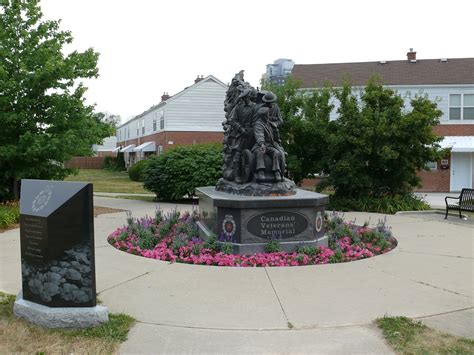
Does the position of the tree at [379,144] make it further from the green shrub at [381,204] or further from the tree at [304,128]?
the tree at [304,128]

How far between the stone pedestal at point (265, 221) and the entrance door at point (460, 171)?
18816mm

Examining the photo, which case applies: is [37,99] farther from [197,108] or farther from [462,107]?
[462,107]

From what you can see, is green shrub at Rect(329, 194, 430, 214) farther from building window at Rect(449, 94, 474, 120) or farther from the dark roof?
building window at Rect(449, 94, 474, 120)

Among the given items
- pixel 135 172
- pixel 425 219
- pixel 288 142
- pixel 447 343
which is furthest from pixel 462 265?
pixel 135 172

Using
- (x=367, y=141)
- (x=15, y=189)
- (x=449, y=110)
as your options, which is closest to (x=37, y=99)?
(x=15, y=189)

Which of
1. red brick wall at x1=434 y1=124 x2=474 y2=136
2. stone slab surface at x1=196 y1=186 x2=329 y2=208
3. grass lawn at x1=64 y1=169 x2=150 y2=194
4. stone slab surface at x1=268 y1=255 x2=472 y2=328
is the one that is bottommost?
stone slab surface at x1=268 y1=255 x2=472 y2=328

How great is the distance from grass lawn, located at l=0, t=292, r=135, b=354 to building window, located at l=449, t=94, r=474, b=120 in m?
23.7

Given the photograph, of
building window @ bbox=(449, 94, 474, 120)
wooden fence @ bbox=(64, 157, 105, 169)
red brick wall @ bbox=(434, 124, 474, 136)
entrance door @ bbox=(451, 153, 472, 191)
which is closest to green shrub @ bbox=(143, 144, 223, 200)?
red brick wall @ bbox=(434, 124, 474, 136)

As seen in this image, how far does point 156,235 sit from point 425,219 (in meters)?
7.13

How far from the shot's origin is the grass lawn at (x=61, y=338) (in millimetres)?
3939

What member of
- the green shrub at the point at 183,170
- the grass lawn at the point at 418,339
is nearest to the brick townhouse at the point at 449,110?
the green shrub at the point at 183,170

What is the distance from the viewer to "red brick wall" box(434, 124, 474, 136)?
24.0 meters

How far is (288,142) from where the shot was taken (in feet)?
53.3

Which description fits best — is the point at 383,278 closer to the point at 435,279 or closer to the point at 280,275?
the point at 435,279
